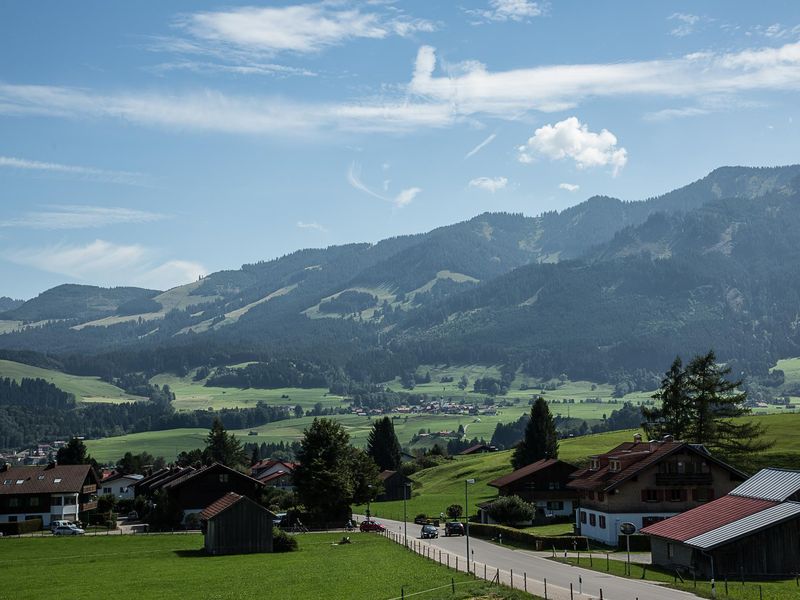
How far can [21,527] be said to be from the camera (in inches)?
4021

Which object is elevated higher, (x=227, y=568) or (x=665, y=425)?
(x=665, y=425)

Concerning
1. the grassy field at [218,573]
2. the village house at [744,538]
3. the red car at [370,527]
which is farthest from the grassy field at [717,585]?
the red car at [370,527]

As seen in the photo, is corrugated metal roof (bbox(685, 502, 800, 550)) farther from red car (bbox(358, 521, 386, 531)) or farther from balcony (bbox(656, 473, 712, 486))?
red car (bbox(358, 521, 386, 531))

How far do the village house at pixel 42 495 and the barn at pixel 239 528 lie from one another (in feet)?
140

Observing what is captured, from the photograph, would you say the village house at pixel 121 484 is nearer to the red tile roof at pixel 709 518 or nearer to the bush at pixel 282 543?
the bush at pixel 282 543

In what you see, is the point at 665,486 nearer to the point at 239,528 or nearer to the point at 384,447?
the point at 239,528

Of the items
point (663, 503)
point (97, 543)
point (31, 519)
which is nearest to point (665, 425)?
point (663, 503)

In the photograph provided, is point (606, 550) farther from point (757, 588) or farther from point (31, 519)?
point (31, 519)

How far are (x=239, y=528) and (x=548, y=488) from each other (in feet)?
130

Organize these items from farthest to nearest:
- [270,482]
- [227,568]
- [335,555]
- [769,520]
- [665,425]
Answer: [270,482], [665,425], [335,555], [227,568], [769,520]

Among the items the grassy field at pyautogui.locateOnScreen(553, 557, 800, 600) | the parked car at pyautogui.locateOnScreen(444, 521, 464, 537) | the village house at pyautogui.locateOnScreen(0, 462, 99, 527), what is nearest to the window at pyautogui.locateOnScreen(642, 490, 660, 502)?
the grassy field at pyautogui.locateOnScreen(553, 557, 800, 600)

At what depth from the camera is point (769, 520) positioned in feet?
186

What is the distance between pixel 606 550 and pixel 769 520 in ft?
67.9

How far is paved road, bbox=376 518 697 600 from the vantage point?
48.3 m
